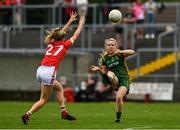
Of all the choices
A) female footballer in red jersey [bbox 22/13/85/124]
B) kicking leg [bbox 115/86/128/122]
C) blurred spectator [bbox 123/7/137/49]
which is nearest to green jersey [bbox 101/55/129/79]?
kicking leg [bbox 115/86/128/122]

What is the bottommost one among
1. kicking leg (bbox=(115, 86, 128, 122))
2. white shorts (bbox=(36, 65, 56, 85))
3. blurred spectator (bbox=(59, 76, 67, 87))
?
blurred spectator (bbox=(59, 76, 67, 87))

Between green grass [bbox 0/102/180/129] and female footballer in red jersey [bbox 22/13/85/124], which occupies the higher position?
female footballer in red jersey [bbox 22/13/85/124]

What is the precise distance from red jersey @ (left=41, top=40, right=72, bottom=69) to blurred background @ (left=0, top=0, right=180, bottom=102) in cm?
1378

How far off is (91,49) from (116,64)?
1587cm

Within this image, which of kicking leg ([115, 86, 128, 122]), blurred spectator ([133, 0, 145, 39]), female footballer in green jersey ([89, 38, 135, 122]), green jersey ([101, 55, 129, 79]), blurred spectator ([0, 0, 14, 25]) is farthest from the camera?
blurred spectator ([0, 0, 14, 25])

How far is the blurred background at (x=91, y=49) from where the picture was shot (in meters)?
33.8

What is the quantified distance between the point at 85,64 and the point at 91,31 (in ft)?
6.20

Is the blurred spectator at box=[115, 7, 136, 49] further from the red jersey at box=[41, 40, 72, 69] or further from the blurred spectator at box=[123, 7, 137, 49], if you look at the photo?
the red jersey at box=[41, 40, 72, 69]

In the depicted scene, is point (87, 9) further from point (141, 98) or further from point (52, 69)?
point (52, 69)

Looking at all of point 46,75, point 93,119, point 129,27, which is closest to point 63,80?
point 129,27

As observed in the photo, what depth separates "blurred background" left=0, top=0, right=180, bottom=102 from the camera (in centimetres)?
3378

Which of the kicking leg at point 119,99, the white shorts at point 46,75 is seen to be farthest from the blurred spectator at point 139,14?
the white shorts at point 46,75

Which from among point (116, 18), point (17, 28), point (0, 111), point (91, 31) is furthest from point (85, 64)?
point (116, 18)

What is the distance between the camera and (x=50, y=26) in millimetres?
36594
